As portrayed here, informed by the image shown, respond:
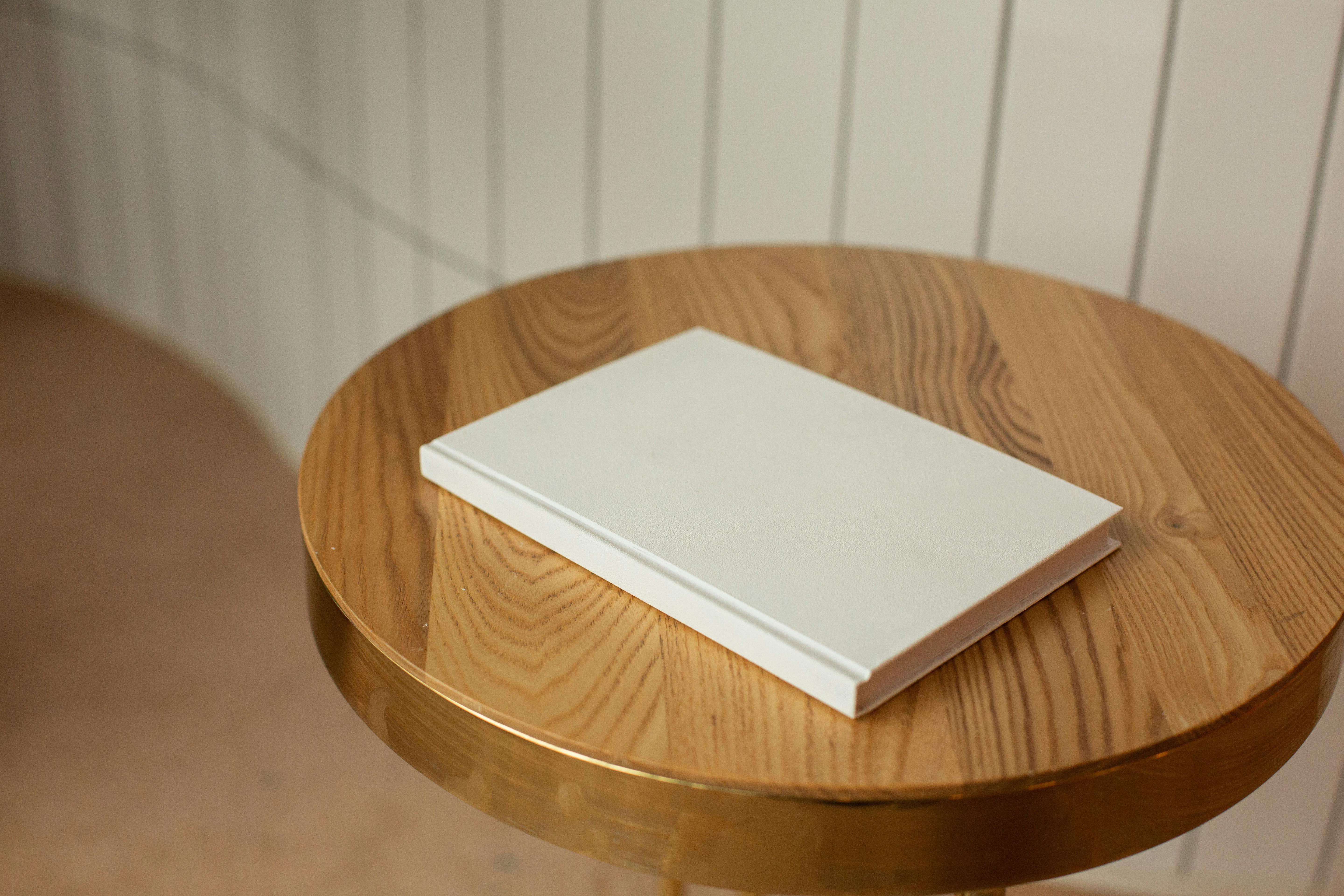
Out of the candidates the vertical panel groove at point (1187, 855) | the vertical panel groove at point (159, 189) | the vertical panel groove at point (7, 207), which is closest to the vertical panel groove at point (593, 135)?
the vertical panel groove at point (1187, 855)

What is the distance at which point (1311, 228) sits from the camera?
870mm

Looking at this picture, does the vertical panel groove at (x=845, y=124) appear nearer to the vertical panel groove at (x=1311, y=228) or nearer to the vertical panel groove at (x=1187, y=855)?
the vertical panel groove at (x=1311, y=228)

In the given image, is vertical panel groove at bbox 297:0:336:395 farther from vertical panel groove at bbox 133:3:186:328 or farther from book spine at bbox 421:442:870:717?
book spine at bbox 421:442:870:717

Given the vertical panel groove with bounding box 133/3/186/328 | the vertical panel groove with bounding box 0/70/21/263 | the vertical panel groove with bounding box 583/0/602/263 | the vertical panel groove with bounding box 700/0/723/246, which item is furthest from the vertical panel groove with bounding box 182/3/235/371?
the vertical panel groove with bounding box 700/0/723/246

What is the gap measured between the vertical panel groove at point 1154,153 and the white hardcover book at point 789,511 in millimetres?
439

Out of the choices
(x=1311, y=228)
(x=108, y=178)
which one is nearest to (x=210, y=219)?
(x=108, y=178)

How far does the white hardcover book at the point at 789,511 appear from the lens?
1.45 ft

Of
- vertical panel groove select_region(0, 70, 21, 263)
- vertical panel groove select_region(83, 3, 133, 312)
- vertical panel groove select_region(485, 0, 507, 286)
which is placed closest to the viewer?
vertical panel groove select_region(485, 0, 507, 286)

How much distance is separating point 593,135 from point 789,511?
0.79 meters

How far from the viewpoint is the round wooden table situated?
40 cm

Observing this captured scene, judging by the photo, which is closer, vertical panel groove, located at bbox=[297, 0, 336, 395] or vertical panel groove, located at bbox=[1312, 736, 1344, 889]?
vertical panel groove, located at bbox=[1312, 736, 1344, 889]

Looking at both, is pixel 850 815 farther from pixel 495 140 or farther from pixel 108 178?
pixel 108 178

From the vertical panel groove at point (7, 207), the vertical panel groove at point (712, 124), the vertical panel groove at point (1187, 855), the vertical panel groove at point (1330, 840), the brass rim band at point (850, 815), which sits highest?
the vertical panel groove at point (712, 124)

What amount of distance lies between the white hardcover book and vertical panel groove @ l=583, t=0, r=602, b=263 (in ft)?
2.00
